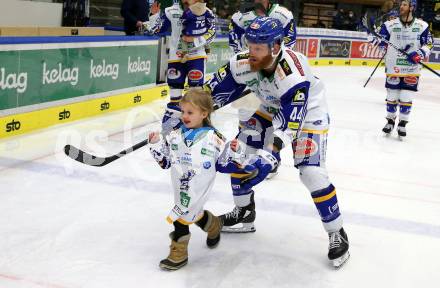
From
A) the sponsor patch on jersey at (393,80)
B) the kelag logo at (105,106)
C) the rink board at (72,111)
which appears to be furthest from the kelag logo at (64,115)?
the sponsor patch on jersey at (393,80)

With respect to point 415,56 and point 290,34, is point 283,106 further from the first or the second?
point 415,56

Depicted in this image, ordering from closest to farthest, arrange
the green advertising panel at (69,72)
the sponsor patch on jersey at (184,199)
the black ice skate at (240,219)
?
1. the sponsor patch on jersey at (184,199)
2. the black ice skate at (240,219)
3. the green advertising panel at (69,72)

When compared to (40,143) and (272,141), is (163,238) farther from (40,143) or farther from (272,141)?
(40,143)

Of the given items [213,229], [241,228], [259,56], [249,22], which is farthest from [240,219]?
[249,22]

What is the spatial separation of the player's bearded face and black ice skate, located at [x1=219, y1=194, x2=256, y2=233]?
104 centimetres

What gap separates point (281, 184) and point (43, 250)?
2410 mm

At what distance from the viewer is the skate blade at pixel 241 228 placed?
12.3 ft

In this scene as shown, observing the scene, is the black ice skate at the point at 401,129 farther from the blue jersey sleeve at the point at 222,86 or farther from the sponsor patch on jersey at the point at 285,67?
the sponsor patch on jersey at the point at 285,67

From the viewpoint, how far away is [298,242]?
12.1 feet

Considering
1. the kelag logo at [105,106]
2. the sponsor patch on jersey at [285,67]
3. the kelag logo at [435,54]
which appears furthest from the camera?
the kelag logo at [435,54]

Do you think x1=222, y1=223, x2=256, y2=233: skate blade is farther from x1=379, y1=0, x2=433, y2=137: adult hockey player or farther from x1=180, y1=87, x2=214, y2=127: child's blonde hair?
x1=379, y1=0, x2=433, y2=137: adult hockey player

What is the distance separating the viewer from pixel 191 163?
294 centimetres

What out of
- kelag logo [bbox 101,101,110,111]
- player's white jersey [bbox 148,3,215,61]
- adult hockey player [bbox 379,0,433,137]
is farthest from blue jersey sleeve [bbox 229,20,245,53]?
adult hockey player [bbox 379,0,433,137]

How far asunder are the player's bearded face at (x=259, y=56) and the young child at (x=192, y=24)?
3.71 meters
